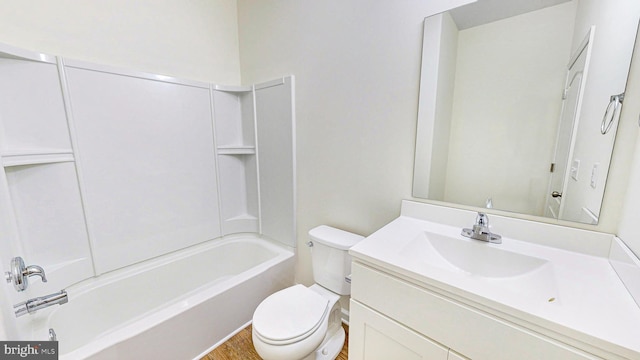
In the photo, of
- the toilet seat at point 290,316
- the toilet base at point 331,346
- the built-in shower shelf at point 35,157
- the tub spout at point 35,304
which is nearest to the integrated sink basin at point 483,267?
the toilet seat at point 290,316

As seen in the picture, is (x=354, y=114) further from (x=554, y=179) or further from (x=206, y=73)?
(x=206, y=73)

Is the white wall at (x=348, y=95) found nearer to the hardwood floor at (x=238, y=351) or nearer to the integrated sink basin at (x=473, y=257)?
the integrated sink basin at (x=473, y=257)

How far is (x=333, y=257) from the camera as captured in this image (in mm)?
1466

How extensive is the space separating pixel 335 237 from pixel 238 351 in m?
0.96

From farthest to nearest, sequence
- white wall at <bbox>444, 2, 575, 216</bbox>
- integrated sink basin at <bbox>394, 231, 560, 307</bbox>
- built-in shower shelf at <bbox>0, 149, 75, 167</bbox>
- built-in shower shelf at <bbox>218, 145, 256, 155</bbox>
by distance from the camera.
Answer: built-in shower shelf at <bbox>218, 145, 256, 155</bbox> → built-in shower shelf at <bbox>0, 149, 75, 167</bbox> → white wall at <bbox>444, 2, 575, 216</bbox> → integrated sink basin at <bbox>394, 231, 560, 307</bbox>

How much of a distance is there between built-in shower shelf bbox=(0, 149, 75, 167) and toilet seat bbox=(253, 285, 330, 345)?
1.44 metres

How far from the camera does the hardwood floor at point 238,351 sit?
148 centimetres

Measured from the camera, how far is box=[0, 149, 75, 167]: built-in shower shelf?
1.19 meters

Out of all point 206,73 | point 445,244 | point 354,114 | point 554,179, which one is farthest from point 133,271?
point 554,179

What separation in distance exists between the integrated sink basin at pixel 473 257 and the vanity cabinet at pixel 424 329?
0.74ft

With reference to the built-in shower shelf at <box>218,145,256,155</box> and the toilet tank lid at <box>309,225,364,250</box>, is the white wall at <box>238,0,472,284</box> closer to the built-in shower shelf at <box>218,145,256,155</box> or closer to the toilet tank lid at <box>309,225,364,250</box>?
the toilet tank lid at <box>309,225,364,250</box>

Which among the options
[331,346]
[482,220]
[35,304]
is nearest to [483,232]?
[482,220]

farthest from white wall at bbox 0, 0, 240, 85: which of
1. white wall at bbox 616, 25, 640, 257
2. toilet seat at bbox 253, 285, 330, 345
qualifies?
white wall at bbox 616, 25, 640, 257

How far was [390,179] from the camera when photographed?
54.0 inches
